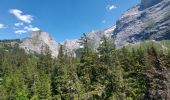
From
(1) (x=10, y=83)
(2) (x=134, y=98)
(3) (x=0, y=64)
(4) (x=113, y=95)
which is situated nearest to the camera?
(4) (x=113, y=95)

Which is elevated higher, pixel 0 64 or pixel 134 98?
pixel 0 64

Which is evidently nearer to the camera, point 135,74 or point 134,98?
point 134,98

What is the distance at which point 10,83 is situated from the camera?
86.6m

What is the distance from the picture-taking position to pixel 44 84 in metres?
73.1

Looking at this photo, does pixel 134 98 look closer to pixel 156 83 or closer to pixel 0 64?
pixel 156 83

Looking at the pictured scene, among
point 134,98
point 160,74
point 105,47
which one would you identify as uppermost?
point 105,47

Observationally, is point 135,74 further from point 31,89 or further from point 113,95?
point 31,89

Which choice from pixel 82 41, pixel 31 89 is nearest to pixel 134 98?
pixel 82 41

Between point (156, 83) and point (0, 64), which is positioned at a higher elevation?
point (0, 64)

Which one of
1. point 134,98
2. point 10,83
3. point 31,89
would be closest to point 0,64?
point 10,83

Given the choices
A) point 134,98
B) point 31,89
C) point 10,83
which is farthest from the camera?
point 10,83

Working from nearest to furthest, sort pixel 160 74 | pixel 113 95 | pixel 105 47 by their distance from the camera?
pixel 160 74 → pixel 113 95 → pixel 105 47

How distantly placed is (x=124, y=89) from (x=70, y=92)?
28.2 ft

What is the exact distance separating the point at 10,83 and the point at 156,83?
51.9m
